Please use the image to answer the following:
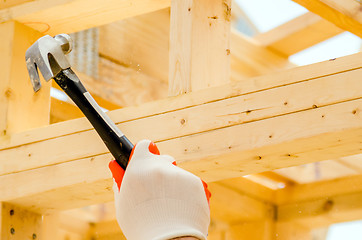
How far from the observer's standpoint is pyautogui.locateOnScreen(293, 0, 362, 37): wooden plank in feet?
8.85

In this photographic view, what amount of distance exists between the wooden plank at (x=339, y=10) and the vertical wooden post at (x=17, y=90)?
100 cm

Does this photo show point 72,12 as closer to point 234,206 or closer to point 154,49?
point 234,206

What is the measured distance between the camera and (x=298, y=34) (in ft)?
13.6

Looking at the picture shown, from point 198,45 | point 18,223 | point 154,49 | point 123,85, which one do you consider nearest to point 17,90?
point 18,223

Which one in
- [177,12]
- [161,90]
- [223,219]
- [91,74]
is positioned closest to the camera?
[177,12]

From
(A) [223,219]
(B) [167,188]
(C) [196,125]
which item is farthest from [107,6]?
(B) [167,188]

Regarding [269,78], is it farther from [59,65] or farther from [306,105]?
[59,65]

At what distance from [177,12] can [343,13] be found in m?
0.61

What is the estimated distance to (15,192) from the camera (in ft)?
8.89

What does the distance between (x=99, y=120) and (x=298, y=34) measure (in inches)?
102

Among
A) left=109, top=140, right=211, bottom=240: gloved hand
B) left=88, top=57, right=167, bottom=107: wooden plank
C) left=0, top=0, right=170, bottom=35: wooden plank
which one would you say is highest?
left=88, top=57, right=167, bottom=107: wooden plank

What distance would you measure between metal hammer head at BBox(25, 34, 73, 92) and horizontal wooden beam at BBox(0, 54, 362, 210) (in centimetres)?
48

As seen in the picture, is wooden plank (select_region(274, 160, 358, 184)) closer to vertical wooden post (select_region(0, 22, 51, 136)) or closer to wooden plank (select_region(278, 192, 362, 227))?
wooden plank (select_region(278, 192, 362, 227))

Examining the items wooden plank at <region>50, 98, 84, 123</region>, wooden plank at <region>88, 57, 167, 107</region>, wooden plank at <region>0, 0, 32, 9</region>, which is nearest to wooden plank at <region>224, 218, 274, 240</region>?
wooden plank at <region>88, 57, 167, 107</region>
